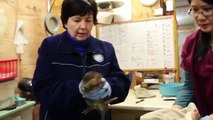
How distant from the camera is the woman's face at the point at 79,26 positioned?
130 centimetres

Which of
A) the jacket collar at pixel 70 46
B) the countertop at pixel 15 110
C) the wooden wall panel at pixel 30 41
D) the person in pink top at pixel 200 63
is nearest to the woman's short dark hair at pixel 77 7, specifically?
the jacket collar at pixel 70 46

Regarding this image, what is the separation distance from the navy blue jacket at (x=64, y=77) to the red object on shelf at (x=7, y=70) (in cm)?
47

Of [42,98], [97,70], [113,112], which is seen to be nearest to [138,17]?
[113,112]

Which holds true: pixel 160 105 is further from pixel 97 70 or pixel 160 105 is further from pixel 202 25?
pixel 202 25

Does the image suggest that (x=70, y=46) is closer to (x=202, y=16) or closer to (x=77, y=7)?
(x=77, y=7)

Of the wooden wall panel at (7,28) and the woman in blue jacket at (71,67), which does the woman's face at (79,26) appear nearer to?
the woman in blue jacket at (71,67)

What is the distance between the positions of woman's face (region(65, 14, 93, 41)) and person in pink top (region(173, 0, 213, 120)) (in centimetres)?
51

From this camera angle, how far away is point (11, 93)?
68.4 inches

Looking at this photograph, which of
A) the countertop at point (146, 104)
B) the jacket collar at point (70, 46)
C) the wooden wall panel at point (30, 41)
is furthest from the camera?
the wooden wall panel at point (30, 41)

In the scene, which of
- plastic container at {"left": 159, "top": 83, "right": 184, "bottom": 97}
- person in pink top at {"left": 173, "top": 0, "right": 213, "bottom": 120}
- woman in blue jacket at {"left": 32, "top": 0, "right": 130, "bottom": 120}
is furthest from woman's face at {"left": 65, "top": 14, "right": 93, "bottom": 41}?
plastic container at {"left": 159, "top": 83, "right": 184, "bottom": 97}

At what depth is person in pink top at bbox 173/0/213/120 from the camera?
1.08 m

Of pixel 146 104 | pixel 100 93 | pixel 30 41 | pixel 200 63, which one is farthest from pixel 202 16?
pixel 30 41

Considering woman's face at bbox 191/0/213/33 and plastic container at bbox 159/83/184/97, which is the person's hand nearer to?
woman's face at bbox 191/0/213/33

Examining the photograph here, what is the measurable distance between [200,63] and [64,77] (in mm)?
658
